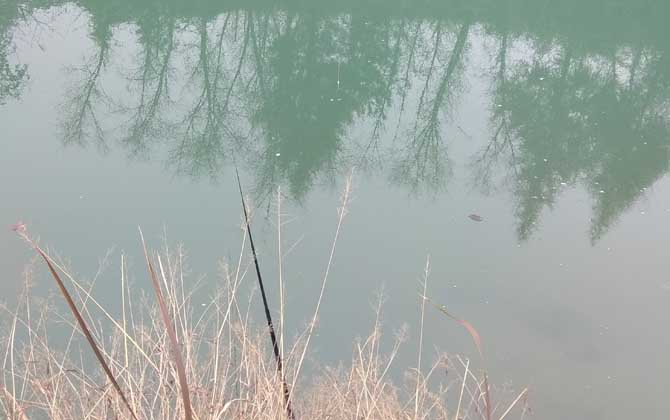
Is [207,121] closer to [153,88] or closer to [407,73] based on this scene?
[153,88]

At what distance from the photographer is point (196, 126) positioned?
574 centimetres

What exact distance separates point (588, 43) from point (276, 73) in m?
3.38

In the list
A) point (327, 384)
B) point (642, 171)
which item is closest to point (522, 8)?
point (642, 171)

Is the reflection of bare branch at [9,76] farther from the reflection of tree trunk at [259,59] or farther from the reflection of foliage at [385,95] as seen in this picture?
the reflection of tree trunk at [259,59]

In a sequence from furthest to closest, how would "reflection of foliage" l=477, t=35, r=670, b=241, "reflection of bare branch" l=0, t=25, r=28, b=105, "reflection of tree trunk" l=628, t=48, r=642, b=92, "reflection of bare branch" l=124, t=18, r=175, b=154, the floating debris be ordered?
"reflection of tree trunk" l=628, t=48, r=642, b=92
"reflection of bare branch" l=0, t=25, r=28, b=105
"reflection of bare branch" l=124, t=18, r=175, b=154
"reflection of foliage" l=477, t=35, r=670, b=241
the floating debris

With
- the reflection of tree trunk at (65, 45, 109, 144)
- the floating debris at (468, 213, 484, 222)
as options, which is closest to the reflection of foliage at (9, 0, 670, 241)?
the reflection of tree trunk at (65, 45, 109, 144)

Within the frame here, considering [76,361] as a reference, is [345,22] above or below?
above

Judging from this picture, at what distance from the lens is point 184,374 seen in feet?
2.67

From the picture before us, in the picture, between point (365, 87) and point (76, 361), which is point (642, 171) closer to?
point (365, 87)

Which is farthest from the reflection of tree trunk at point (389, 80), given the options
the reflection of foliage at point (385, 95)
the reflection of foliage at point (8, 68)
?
the reflection of foliage at point (8, 68)

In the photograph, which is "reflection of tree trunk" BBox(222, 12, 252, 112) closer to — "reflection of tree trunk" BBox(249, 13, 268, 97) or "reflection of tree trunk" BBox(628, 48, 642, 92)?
"reflection of tree trunk" BBox(249, 13, 268, 97)

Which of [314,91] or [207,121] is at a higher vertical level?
[314,91]

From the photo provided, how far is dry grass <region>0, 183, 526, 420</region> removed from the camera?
1.56m

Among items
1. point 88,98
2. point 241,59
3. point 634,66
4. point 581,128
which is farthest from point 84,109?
point 634,66
